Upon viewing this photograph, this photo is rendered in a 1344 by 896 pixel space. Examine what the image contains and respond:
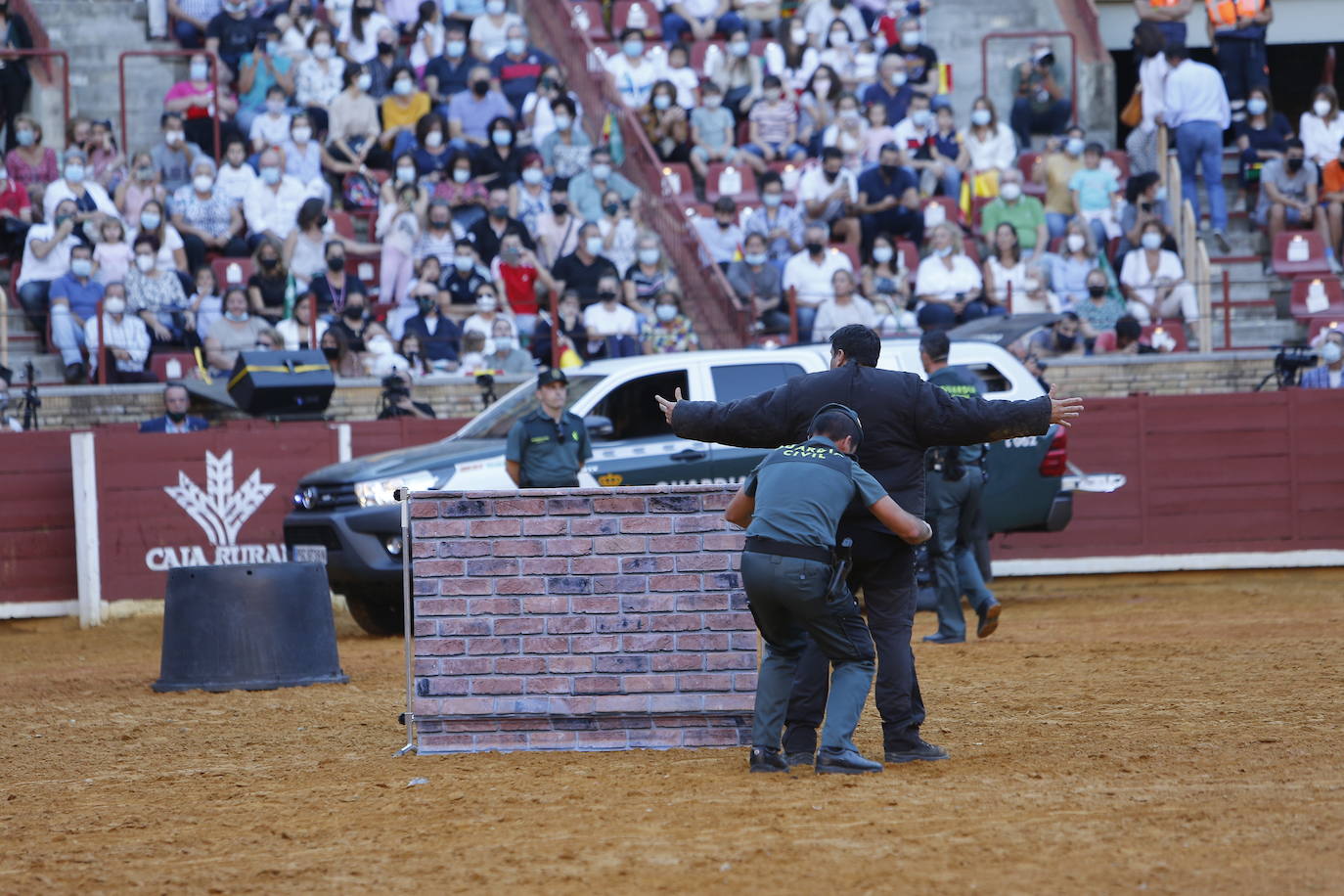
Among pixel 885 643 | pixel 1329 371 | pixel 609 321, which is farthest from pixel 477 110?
pixel 885 643

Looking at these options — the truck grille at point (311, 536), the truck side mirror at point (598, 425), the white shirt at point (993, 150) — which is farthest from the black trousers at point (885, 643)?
the white shirt at point (993, 150)

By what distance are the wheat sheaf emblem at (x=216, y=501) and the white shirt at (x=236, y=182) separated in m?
4.31

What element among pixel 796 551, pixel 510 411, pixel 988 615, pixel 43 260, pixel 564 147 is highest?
pixel 564 147

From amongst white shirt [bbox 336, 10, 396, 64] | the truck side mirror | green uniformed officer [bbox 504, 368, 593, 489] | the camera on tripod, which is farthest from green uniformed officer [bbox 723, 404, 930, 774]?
white shirt [bbox 336, 10, 396, 64]

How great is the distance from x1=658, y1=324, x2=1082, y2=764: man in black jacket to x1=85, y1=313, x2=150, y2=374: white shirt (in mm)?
11509

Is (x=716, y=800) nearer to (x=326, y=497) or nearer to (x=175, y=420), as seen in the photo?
(x=326, y=497)

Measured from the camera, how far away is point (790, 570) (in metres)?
7.60

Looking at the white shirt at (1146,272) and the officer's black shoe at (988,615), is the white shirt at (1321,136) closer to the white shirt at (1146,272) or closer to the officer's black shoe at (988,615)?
the white shirt at (1146,272)

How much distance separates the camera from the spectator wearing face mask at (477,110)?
21812 mm

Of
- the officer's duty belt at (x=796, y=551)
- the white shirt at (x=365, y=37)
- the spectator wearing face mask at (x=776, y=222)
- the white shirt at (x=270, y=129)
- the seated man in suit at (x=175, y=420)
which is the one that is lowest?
the officer's duty belt at (x=796, y=551)

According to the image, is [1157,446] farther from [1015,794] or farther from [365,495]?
[1015,794]

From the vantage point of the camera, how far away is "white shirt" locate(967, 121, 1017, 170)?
23047mm

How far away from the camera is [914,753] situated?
8.16m

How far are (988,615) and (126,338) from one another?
982cm
